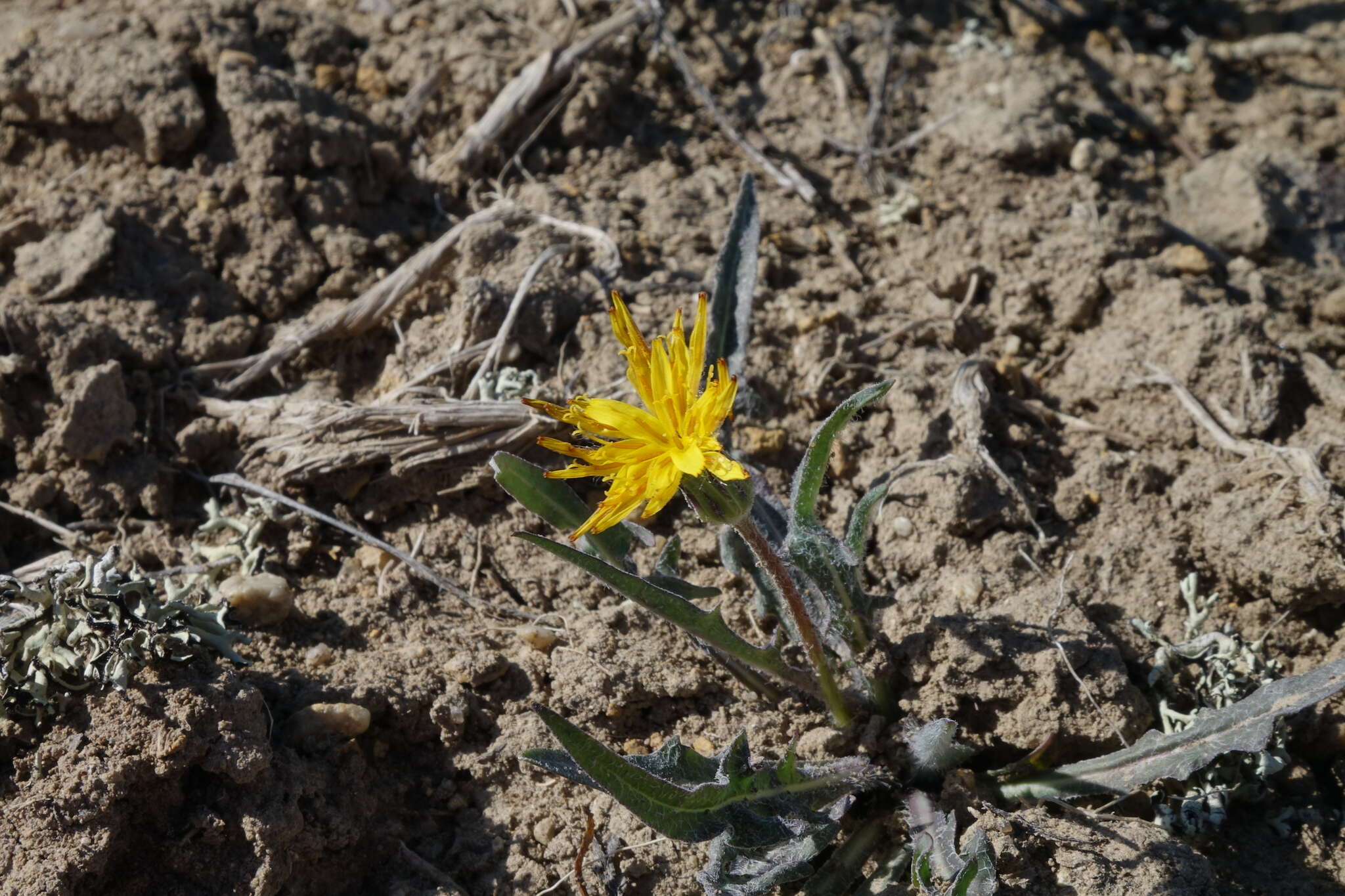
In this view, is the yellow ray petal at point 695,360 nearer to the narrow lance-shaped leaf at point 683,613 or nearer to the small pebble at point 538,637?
the narrow lance-shaped leaf at point 683,613

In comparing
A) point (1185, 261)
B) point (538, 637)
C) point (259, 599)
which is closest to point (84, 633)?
point (259, 599)

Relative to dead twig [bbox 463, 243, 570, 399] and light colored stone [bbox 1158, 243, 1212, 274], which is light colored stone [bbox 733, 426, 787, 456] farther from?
light colored stone [bbox 1158, 243, 1212, 274]

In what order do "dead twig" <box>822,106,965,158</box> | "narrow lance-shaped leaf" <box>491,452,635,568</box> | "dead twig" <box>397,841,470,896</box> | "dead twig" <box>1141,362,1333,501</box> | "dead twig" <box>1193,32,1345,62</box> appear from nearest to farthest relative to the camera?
"dead twig" <box>397,841,470,896</box> < "narrow lance-shaped leaf" <box>491,452,635,568</box> < "dead twig" <box>1141,362,1333,501</box> < "dead twig" <box>822,106,965,158</box> < "dead twig" <box>1193,32,1345,62</box>

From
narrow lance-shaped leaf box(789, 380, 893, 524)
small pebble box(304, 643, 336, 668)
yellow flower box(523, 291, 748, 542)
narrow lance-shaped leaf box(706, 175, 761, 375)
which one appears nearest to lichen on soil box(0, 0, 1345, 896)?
small pebble box(304, 643, 336, 668)

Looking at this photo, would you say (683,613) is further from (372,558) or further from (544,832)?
(372,558)

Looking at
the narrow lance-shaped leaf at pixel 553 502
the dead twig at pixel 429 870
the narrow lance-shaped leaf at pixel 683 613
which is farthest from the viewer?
the narrow lance-shaped leaf at pixel 553 502

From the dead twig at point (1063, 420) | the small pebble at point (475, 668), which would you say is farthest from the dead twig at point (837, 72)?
the small pebble at point (475, 668)
